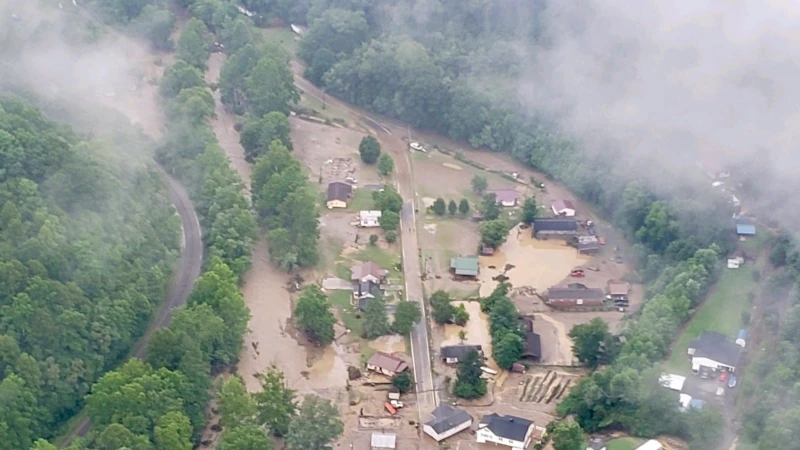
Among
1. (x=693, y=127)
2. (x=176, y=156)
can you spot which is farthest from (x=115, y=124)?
(x=693, y=127)

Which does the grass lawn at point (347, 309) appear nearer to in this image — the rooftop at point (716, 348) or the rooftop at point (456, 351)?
the rooftop at point (456, 351)

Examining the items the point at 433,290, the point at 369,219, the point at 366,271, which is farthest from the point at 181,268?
the point at 433,290

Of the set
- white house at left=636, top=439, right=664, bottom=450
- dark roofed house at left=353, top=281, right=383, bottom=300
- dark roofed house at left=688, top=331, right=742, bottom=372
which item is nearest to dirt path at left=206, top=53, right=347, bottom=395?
dark roofed house at left=353, top=281, right=383, bottom=300

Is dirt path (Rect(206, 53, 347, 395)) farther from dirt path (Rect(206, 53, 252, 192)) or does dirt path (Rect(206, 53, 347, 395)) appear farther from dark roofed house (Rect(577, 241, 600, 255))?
dark roofed house (Rect(577, 241, 600, 255))

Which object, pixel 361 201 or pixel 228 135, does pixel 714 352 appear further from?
pixel 228 135

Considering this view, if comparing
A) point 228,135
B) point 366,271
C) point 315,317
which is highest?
point 228,135

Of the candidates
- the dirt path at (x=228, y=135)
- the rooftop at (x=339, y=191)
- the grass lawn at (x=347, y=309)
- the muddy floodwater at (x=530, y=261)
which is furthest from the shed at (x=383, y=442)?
the dirt path at (x=228, y=135)

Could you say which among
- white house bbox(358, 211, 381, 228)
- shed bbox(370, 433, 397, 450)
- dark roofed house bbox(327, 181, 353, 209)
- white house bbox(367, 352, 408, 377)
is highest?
dark roofed house bbox(327, 181, 353, 209)
